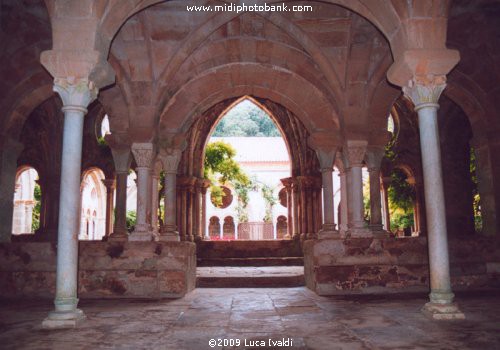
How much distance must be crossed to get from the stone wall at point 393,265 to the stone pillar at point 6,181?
622cm

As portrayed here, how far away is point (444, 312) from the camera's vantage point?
4523 mm

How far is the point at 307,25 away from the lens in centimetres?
807

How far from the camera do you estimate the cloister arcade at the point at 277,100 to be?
5.01m

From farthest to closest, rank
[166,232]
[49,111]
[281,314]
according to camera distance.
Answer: [49,111]
[166,232]
[281,314]

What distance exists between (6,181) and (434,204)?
817 cm

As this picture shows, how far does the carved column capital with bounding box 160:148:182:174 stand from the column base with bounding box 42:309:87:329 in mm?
5681

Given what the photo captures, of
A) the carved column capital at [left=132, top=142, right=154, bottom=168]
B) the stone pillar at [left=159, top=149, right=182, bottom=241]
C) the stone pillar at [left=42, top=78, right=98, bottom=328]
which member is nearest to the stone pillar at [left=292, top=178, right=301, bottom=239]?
the stone pillar at [left=159, top=149, right=182, bottom=241]

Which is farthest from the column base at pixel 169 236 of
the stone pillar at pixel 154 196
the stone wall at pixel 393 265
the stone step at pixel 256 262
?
the stone step at pixel 256 262

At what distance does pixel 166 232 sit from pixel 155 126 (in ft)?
7.43

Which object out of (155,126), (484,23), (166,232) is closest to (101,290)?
(166,232)

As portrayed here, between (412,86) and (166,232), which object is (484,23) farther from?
(166,232)

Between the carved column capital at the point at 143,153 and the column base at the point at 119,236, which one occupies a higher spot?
the carved column capital at the point at 143,153

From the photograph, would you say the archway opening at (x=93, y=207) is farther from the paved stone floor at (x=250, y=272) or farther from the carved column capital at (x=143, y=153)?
the carved column capital at (x=143, y=153)

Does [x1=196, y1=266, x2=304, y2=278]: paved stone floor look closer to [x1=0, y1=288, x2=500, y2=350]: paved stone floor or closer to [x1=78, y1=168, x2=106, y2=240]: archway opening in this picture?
[x1=0, y1=288, x2=500, y2=350]: paved stone floor
